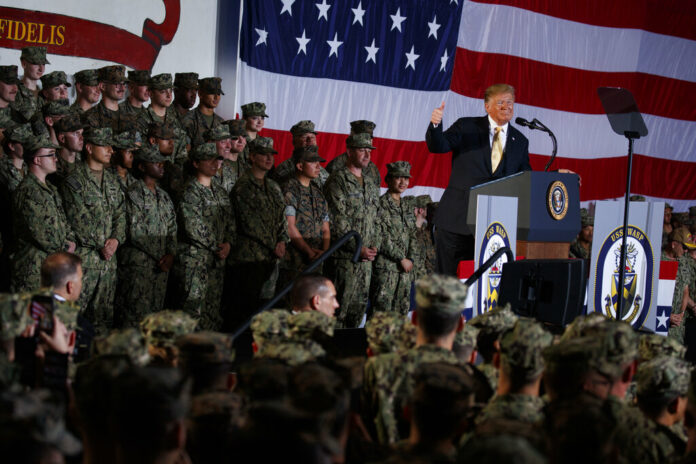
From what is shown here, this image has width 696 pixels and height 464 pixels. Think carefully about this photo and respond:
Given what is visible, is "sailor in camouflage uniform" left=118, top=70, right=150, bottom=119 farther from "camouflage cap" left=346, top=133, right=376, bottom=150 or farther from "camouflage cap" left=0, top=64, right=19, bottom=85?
"camouflage cap" left=346, top=133, right=376, bottom=150

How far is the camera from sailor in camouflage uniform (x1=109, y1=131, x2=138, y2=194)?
237 inches

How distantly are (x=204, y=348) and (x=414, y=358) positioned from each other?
2.26 feet

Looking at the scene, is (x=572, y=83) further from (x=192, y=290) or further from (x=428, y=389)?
(x=428, y=389)

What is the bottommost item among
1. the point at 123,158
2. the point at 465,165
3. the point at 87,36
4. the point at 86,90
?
→ the point at 123,158

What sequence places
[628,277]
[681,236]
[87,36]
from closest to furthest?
[628,277] → [87,36] → [681,236]

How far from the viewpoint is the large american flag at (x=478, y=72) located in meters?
8.48

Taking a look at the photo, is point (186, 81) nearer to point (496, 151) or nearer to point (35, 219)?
point (35, 219)

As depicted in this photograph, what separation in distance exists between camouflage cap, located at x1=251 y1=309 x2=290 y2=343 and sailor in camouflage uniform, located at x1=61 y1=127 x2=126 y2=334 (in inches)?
106

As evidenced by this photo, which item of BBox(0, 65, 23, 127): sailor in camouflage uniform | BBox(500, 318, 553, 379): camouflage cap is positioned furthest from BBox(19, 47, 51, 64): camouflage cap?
BBox(500, 318, 553, 379): camouflage cap

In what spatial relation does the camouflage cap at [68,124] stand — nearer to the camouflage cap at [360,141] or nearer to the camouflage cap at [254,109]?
the camouflage cap at [254,109]

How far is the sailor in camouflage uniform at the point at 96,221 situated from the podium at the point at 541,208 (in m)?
2.47

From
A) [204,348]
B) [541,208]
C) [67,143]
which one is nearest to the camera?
[204,348]

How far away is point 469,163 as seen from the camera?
18.6 ft

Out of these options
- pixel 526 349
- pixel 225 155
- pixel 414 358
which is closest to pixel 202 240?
pixel 225 155
